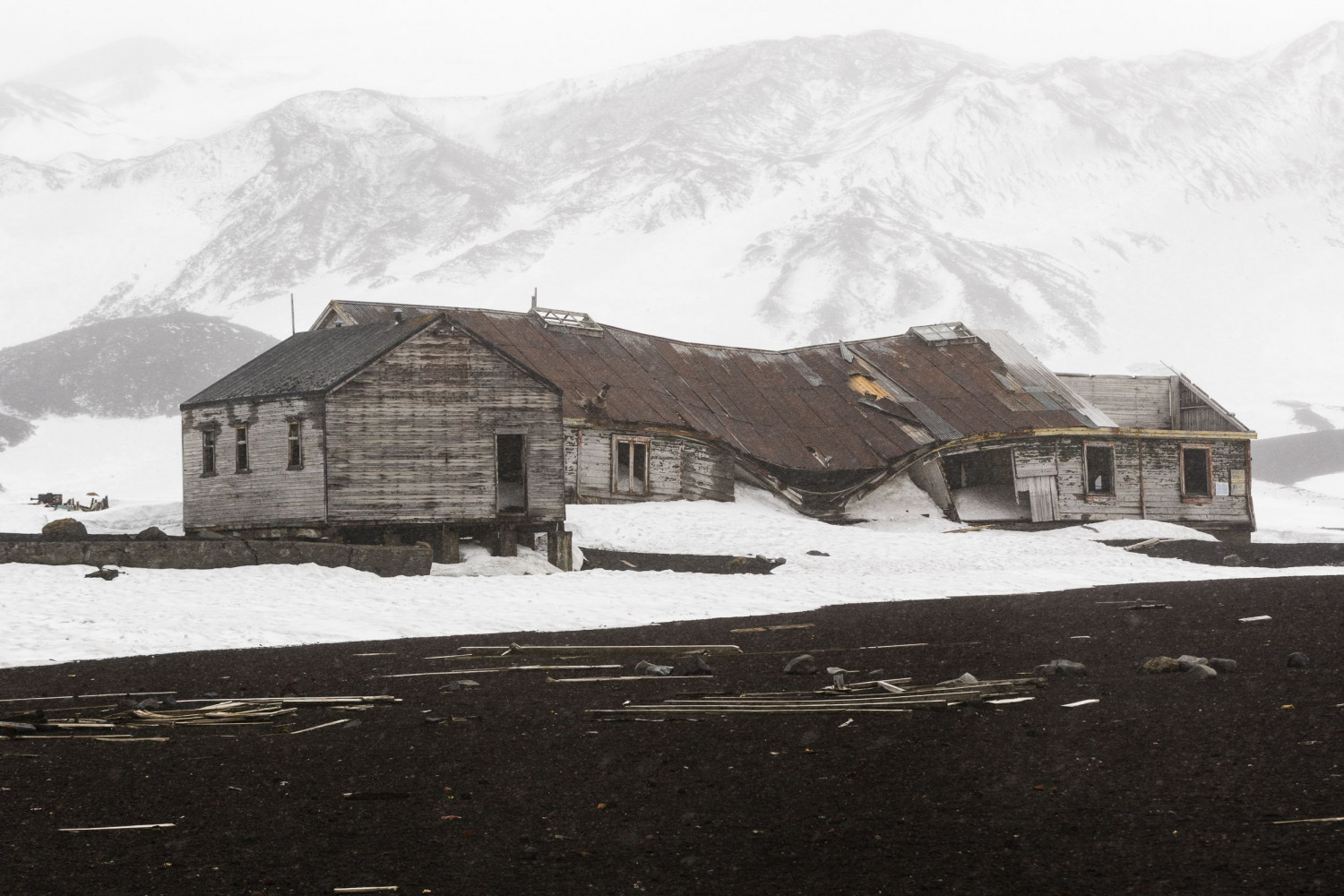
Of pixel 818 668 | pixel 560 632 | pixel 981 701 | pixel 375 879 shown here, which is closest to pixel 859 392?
pixel 560 632

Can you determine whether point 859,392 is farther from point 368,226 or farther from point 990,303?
point 368,226

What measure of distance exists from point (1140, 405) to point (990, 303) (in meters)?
99.1

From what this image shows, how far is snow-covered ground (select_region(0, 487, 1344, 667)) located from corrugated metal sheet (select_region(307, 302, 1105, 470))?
3.08 metres

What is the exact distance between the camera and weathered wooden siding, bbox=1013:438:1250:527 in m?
40.1

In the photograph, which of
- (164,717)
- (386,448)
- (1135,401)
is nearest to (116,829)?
(164,717)

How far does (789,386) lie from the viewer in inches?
1746

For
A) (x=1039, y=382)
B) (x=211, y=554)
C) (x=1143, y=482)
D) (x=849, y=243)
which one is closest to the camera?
(x=211, y=554)

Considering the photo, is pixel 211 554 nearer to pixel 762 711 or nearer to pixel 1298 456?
pixel 762 711

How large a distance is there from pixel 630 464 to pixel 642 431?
95 centimetres

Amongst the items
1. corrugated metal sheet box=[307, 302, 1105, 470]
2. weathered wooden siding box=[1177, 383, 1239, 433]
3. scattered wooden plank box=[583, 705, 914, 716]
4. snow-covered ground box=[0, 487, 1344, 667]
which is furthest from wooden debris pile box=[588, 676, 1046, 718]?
weathered wooden siding box=[1177, 383, 1239, 433]

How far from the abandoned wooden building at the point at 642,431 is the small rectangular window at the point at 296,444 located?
3cm

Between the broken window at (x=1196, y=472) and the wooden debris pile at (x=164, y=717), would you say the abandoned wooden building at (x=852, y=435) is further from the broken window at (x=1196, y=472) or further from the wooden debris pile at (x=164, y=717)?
the wooden debris pile at (x=164, y=717)

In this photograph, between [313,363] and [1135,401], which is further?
[1135,401]

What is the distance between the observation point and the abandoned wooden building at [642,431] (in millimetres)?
29188
